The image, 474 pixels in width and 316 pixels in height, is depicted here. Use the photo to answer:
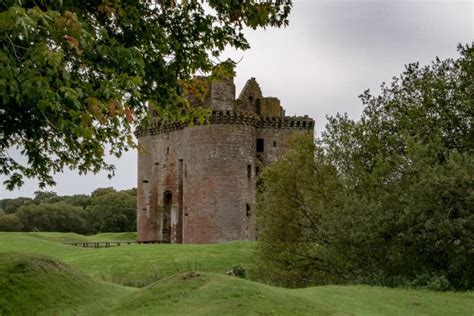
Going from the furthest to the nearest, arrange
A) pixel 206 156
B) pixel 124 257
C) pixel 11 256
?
1. pixel 206 156
2. pixel 124 257
3. pixel 11 256

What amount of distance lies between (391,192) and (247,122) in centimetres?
2883

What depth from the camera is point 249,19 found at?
10.4m

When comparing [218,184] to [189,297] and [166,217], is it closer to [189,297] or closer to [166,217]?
[166,217]

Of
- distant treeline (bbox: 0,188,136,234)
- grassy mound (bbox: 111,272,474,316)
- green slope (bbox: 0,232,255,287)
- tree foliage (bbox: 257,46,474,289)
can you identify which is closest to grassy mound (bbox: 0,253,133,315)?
grassy mound (bbox: 111,272,474,316)

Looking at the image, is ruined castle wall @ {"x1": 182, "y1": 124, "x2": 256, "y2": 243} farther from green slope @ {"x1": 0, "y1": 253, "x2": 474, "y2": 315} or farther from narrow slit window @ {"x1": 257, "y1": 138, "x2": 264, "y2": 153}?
green slope @ {"x1": 0, "y1": 253, "x2": 474, "y2": 315}

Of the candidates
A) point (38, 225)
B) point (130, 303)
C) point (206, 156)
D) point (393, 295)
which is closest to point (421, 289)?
point (393, 295)

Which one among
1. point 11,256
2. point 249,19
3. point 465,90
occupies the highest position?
point 465,90


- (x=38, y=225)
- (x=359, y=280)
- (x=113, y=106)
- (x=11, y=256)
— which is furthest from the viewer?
(x=38, y=225)

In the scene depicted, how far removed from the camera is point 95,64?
29.6ft

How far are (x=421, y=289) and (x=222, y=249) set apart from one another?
67.1 feet

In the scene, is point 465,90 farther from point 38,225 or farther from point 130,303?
point 38,225

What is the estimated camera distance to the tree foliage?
715 inches

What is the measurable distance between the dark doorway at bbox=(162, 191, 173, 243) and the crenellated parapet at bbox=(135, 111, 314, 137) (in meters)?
5.67

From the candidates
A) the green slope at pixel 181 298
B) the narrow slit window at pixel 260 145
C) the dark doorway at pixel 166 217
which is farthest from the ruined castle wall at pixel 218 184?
the green slope at pixel 181 298
